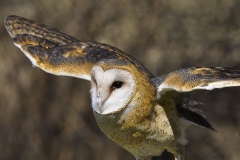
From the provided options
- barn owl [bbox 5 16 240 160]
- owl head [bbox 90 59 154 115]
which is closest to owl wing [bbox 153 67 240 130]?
barn owl [bbox 5 16 240 160]

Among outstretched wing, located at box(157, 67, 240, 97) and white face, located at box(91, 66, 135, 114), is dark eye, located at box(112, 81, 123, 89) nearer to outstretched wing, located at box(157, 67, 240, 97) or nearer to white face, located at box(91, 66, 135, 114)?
white face, located at box(91, 66, 135, 114)

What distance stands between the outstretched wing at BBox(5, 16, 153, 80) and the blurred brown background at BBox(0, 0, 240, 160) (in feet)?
7.25

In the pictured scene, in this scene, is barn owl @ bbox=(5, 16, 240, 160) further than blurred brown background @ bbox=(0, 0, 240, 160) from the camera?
No

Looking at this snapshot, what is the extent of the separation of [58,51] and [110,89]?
2.63 feet

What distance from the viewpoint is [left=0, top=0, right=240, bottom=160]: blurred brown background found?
715 centimetres

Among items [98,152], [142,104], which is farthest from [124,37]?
[142,104]

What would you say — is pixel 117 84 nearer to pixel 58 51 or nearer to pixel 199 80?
pixel 199 80

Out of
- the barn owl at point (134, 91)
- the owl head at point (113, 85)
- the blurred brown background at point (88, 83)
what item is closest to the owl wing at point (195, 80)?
the barn owl at point (134, 91)

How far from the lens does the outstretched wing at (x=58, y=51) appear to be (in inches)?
166

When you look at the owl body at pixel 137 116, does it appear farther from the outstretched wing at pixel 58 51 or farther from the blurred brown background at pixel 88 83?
the blurred brown background at pixel 88 83

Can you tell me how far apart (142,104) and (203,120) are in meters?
0.71

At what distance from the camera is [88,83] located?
734 cm

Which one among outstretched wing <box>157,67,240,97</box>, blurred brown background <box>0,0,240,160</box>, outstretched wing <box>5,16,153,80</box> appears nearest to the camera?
outstretched wing <box>157,67,240,97</box>

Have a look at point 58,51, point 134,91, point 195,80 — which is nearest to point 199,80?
point 195,80
